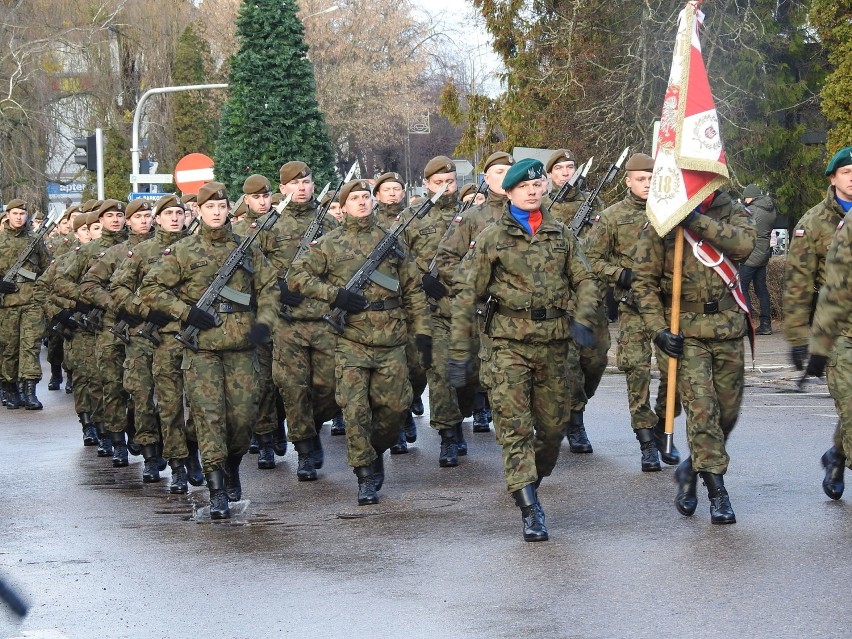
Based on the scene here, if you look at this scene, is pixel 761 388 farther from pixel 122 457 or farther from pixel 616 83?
pixel 616 83

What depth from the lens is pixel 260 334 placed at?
9.46 metres

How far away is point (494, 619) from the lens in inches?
259

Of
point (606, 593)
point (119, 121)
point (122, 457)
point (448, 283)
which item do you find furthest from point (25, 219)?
point (119, 121)

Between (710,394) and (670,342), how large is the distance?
0.35 m

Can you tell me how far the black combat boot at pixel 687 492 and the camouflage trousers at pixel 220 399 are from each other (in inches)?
107

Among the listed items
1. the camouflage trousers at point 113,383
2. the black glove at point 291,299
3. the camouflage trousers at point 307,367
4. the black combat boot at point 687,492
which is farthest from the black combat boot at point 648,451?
the camouflage trousers at point 113,383

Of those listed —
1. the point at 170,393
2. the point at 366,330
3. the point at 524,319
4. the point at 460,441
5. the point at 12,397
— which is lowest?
the point at 12,397

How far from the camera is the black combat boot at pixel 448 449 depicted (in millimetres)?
11117

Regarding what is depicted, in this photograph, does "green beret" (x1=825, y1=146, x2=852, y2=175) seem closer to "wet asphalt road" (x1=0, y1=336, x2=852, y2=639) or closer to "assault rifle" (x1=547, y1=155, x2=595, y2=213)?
"wet asphalt road" (x1=0, y1=336, x2=852, y2=639)

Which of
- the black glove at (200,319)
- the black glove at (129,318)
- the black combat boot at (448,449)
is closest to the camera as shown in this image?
the black glove at (200,319)

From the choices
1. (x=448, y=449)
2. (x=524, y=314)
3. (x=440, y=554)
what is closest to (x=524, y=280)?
(x=524, y=314)

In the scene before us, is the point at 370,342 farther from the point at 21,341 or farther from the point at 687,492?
the point at 21,341

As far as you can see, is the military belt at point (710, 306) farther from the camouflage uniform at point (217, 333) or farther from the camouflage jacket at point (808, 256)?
the camouflage uniform at point (217, 333)

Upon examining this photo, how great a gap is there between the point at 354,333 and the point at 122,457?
302 centimetres
